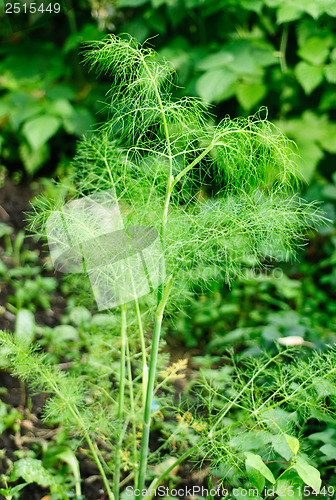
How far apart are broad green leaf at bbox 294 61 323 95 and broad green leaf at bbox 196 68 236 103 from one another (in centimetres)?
31

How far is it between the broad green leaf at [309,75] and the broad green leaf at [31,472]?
1.67 meters

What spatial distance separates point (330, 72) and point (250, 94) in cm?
33

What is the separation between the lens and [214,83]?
1.73 metres

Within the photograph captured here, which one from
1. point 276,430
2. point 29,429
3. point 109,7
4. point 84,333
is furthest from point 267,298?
point 109,7

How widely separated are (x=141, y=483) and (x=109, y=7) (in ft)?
7.79

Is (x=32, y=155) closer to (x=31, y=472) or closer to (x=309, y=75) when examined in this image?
(x=309, y=75)

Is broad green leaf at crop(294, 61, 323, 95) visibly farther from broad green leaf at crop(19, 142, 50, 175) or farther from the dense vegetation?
broad green leaf at crop(19, 142, 50, 175)

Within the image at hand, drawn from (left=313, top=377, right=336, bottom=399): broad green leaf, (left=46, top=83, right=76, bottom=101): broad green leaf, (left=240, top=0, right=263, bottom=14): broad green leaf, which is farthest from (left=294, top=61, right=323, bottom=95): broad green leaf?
(left=313, top=377, right=336, bottom=399): broad green leaf

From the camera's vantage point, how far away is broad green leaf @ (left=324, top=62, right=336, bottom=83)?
1777mm

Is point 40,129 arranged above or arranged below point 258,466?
above

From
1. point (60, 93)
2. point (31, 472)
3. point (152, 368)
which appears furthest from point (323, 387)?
point (60, 93)

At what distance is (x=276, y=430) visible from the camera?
0.89 metres

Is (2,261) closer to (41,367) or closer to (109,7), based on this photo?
(41,367)

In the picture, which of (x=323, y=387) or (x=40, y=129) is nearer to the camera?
(x=323, y=387)
